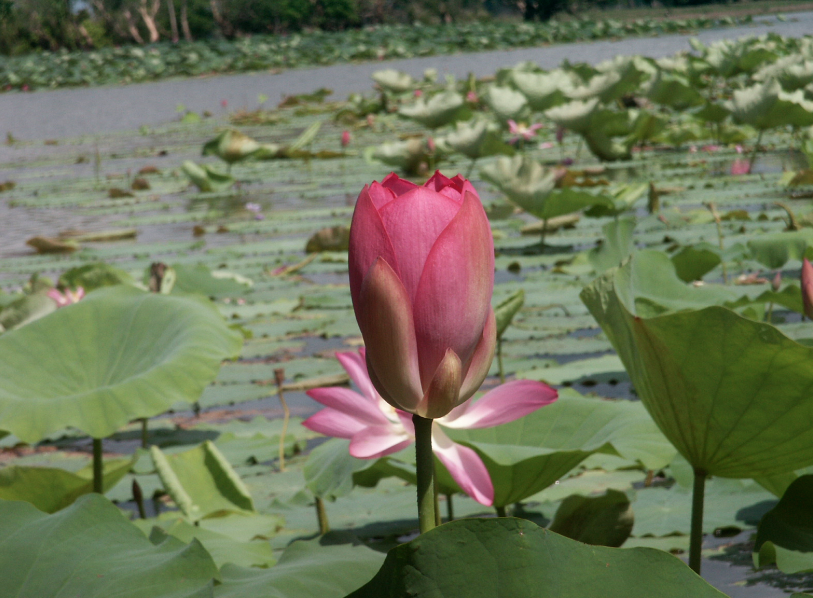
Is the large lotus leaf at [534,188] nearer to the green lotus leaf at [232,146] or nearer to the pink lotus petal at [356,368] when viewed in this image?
the pink lotus petal at [356,368]

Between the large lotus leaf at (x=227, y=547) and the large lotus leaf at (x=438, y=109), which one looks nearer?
→ the large lotus leaf at (x=227, y=547)

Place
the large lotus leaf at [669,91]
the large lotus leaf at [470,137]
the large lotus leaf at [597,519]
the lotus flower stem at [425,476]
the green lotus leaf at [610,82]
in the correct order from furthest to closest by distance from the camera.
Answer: the large lotus leaf at [669,91] < the green lotus leaf at [610,82] < the large lotus leaf at [470,137] < the large lotus leaf at [597,519] < the lotus flower stem at [425,476]

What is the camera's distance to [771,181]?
3.60 m

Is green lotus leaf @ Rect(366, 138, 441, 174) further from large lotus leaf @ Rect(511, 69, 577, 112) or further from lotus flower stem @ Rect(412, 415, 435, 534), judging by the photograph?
lotus flower stem @ Rect(412, 415, 435, 534)

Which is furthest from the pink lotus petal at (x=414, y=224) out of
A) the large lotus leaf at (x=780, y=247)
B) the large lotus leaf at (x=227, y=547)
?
the large lotus leaf at (x=780, y=247)

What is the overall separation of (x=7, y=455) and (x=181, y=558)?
44.1 inches

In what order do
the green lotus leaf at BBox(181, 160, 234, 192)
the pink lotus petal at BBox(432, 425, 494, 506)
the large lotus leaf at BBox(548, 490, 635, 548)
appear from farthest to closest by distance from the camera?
the green lotus leaf at BBox(181, 160, 234, 192) < the large lotus leaf at BBox(548, 490, 635, 548) < the pink lotus petal at BBox(432, 425, 494, 506)

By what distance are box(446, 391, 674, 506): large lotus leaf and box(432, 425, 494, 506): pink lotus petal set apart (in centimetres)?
26

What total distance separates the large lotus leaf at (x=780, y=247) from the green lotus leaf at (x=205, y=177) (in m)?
3.41

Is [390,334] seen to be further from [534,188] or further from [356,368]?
[534,188]

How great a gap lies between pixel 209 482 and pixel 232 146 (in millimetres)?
3776

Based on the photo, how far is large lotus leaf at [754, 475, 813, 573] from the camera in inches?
27.3

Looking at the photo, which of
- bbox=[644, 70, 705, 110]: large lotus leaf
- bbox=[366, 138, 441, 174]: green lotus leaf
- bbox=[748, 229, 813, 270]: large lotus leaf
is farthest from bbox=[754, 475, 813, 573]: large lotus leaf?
bbox=[644, 70, 705, 110]: large lotus leaf

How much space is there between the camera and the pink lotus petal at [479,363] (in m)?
0.41
